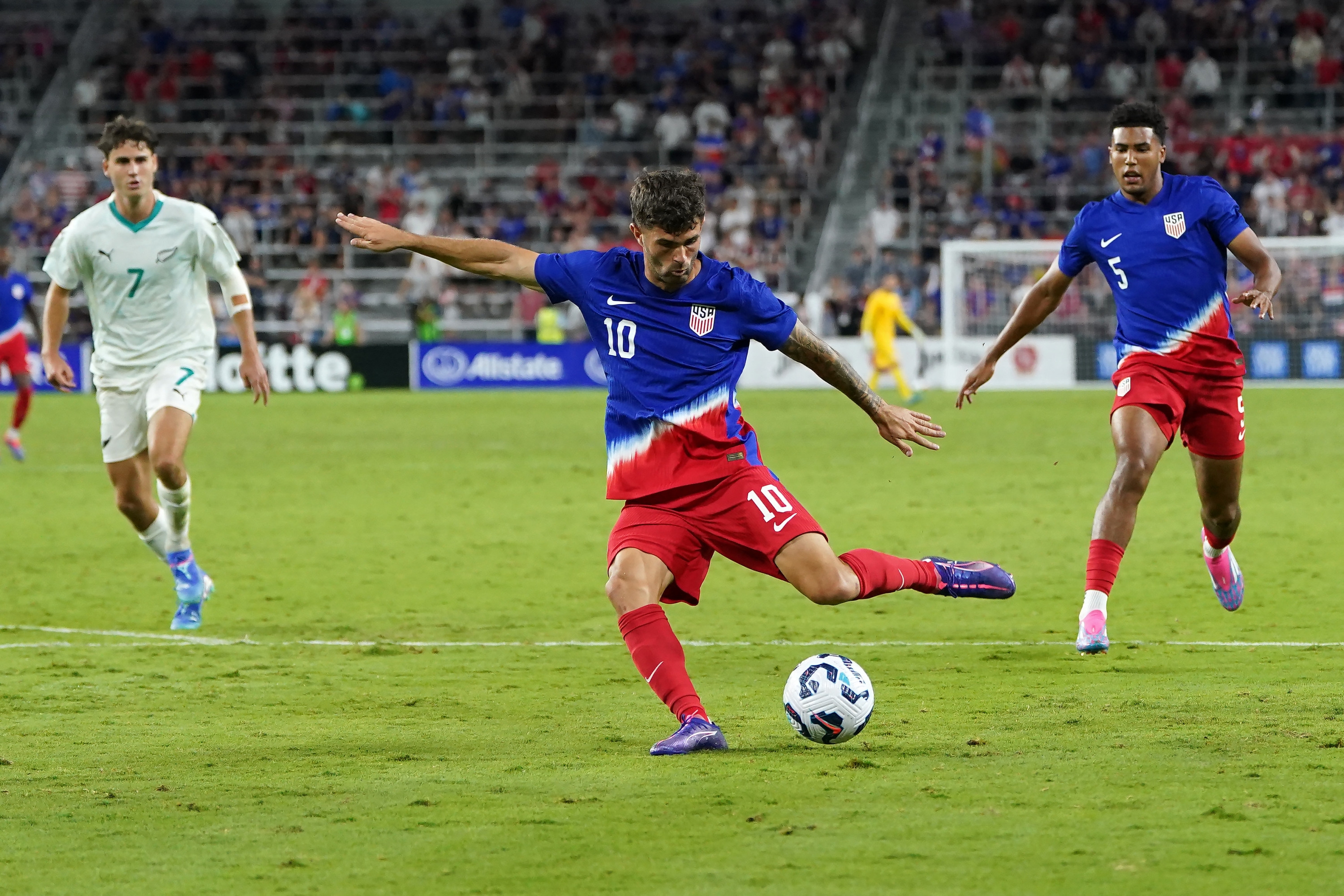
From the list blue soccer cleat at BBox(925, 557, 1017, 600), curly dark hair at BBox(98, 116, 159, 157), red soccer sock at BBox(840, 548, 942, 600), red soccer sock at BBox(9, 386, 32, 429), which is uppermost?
curly dark hair at BBox(98, 116, 159, 157)

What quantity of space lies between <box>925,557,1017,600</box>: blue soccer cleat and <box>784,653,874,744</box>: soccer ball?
28.1 inches

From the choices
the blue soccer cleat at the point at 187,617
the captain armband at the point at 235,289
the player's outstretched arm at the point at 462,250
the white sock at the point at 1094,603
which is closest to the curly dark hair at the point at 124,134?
the captain armband at the point at 235,289

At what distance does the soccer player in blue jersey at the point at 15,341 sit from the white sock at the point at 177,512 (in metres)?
11.1

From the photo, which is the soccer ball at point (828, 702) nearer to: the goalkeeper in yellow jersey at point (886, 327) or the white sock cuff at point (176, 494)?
the white sock cuff at point (176, 494)

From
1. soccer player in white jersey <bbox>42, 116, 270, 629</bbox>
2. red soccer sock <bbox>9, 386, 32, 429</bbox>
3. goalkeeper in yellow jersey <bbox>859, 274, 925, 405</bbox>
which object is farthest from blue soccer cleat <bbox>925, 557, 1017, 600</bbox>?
goalkeeper in yellow jersey <bbox>859, 274, 925, 405</bbox>

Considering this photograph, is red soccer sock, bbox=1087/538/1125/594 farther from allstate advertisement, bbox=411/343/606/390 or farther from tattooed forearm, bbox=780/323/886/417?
allstate advertisement, bbox=411/343/606/390

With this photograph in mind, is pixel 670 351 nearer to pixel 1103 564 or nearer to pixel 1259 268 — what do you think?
pixel 1103 564

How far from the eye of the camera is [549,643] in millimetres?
8844

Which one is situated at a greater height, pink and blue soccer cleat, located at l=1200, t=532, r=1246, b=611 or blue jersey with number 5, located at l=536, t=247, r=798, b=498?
blue jersey with number 5, located at l=536, t=247, r=798, b=498

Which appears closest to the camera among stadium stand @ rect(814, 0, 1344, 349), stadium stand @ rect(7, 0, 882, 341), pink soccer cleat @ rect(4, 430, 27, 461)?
pink soccer cleat @ rect(4, 430, 27, 461)

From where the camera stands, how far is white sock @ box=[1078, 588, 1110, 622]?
25.5 ft

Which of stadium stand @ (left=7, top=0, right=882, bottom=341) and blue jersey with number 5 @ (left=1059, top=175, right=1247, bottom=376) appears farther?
stadium stand @ (left=7, top=0, right=882, bottom=341)

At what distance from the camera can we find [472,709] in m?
7.05

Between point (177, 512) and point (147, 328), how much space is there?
3.28 ft
